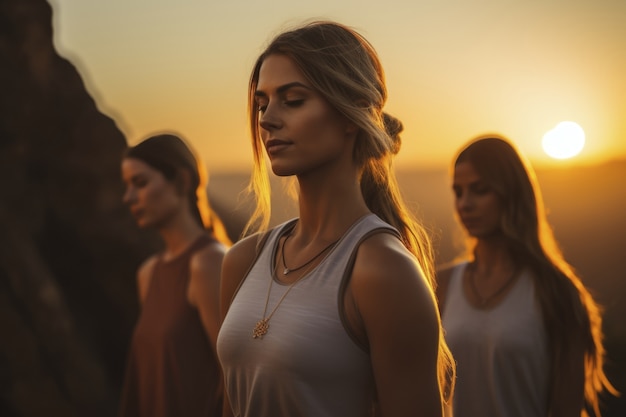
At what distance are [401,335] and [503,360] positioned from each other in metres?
2.09

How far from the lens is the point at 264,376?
84.1 inches

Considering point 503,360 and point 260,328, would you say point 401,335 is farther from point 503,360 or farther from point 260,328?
point 503,360

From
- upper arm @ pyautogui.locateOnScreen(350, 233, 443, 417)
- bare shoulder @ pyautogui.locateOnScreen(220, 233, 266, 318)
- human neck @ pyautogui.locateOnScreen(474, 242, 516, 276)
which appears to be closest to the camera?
→ upper arm @ pyautogui.locateOnScreen(350, 233, 443, 417)

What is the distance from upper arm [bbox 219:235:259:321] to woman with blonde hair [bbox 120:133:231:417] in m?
1.71

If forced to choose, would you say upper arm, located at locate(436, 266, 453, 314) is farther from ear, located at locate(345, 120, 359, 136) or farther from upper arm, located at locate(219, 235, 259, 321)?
ear, located at locate(345, 120, 359, 136)

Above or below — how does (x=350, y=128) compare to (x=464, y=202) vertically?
above

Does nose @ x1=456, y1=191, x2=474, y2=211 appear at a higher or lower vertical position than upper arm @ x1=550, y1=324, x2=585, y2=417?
higher

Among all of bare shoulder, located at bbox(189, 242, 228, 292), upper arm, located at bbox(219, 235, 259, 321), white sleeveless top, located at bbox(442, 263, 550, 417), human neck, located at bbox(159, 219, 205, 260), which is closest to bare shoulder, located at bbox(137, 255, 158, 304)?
human neck, located at bbox(159, 219, 205, 260)

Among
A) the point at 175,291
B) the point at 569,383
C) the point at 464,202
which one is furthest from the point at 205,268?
the point at 569,383

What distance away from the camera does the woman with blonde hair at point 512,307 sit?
395 centimetres

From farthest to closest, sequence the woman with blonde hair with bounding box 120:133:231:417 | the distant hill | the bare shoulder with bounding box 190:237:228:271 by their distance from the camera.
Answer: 1. the distant hill
2. the bare shoulder with bounding box 190:237:228:271
3. the woman with blonde hair with bounding box 120:133:231:417

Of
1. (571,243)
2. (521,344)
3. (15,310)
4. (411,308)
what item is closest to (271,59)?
(411,308)

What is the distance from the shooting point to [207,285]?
175 inches

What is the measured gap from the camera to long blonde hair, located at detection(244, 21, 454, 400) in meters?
2.24
